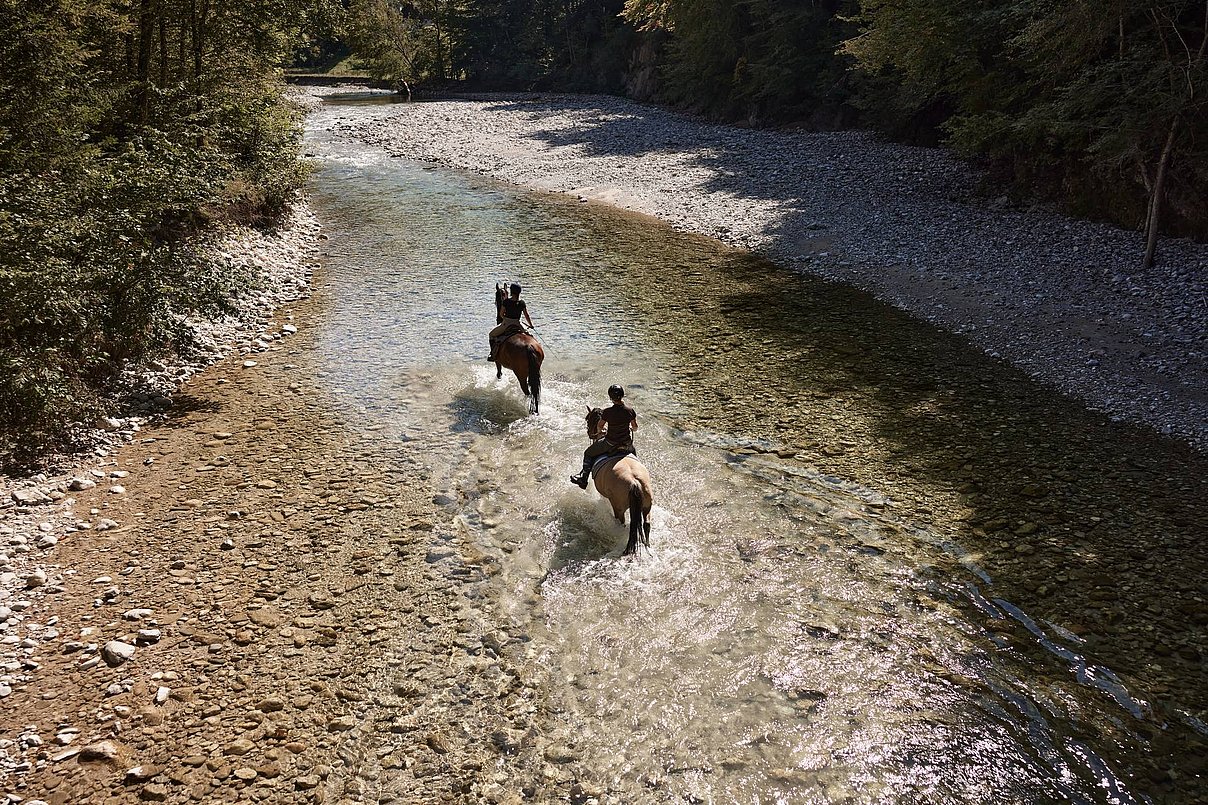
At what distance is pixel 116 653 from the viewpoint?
7520 millimetres

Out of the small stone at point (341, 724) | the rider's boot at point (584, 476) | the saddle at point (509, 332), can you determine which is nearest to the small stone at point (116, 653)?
the small stone at point (341, 724)

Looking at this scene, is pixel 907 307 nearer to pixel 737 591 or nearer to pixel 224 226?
pixel 737 591

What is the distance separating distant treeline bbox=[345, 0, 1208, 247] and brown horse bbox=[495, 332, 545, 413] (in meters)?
15.5

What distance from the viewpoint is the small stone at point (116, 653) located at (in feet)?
24.6

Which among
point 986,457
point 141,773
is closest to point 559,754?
point 141,773

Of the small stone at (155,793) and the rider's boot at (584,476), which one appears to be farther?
the rider's boot at (584,476)

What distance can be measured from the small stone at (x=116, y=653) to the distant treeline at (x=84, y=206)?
463 cm

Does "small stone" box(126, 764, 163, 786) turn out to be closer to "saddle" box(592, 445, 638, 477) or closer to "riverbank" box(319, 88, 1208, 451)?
"saddle" box(592, 445, 638, 477)

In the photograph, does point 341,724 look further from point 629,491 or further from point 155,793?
point 629,491

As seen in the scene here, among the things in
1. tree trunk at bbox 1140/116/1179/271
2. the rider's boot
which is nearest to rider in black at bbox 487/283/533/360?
the rider's boot

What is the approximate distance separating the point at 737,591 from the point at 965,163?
27608mm

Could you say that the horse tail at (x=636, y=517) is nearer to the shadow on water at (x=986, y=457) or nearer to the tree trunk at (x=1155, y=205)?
the shadow on water at (x=986, y=457)

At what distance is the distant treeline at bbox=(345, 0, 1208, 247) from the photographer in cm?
1747

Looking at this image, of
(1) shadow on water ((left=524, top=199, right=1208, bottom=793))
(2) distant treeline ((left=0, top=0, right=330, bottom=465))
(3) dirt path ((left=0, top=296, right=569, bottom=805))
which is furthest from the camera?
(2) distant treeline ((left=0, top=0, right=330, bottom=465))
